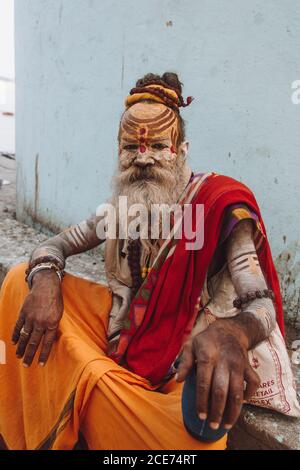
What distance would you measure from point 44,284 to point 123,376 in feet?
2.01

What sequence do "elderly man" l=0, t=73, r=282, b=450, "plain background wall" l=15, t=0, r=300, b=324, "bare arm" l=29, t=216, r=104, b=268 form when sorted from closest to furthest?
"elderly man" l=0, t=73, r=282, b=450 → "bare arm" l=29, t=216, r=104, b=268 → "plain background wall" l=15, t=0, r=300, b=324

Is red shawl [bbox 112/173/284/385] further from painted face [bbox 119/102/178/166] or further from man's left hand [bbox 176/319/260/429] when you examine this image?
man's left hand [bbox 176/319/260/429]

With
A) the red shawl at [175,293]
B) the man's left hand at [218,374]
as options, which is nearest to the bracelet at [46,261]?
the red shawl at [175,293]

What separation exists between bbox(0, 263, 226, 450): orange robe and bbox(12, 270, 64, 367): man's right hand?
4 cm

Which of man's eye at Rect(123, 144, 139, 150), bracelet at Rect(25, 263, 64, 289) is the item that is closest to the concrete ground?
bracelet at Rect(25, 263, 64, 289)

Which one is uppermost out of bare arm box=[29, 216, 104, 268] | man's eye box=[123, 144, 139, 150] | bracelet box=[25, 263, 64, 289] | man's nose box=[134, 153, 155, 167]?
man's eye box=[123, 144, 139, 150]

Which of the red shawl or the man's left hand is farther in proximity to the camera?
the red shawl

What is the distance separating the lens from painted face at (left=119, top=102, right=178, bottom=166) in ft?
6.75

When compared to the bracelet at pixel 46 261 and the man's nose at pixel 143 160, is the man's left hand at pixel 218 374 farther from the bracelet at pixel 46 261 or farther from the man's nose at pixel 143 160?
the bracelet at pixel 46 261

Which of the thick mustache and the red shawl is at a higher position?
the thick mustache

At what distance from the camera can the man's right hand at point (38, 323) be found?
191cm

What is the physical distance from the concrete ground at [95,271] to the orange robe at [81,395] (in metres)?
0.39

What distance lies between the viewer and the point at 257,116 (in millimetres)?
2730
